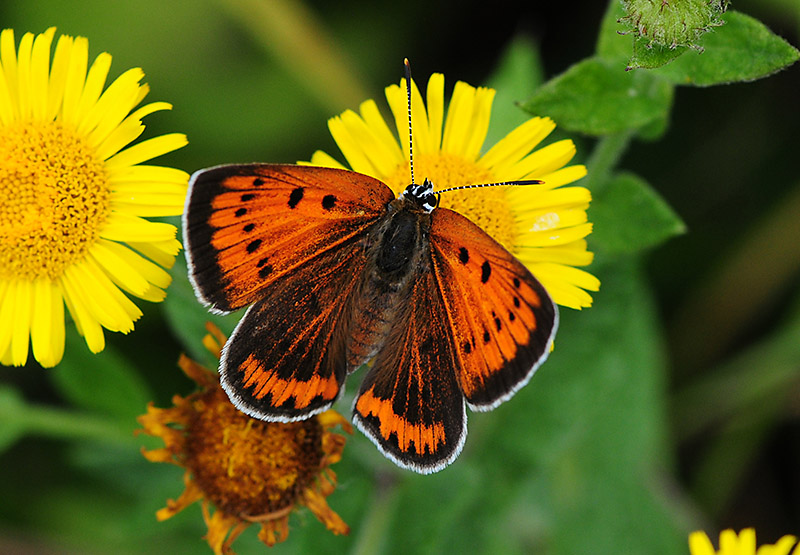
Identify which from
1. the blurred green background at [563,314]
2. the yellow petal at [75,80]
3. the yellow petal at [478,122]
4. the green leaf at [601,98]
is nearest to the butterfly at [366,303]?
the yellow petal at [478,122]

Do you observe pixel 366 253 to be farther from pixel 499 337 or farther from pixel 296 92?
pixel 296 92

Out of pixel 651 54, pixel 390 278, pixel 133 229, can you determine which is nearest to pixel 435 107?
pixel 390 278

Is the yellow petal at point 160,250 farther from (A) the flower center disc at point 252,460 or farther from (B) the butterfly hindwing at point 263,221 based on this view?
(A) the flower center disc at point 252,460

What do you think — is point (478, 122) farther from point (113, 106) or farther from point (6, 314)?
point (6, 314)

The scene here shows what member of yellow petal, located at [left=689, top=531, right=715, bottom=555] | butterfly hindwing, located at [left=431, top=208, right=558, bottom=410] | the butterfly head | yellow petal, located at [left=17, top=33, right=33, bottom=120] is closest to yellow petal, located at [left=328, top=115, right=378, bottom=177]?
the butterfly head

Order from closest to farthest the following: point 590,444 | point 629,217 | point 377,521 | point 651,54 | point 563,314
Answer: point 651,54 → point 629,217 → point 377,521 → point 563,314 → point 590,444
